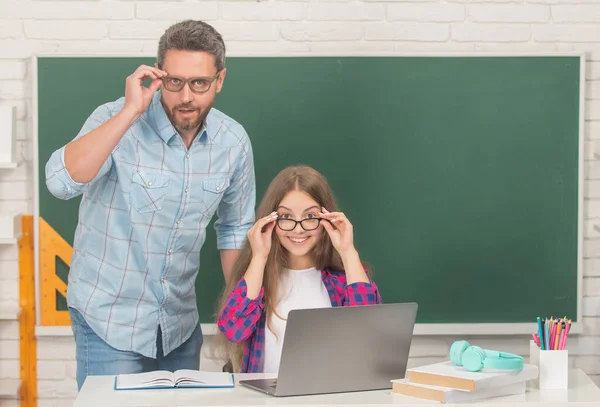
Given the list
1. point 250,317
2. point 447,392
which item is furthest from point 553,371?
point 250,317

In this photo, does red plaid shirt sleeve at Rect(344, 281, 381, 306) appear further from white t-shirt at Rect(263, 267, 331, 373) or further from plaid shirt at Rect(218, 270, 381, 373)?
white t-shirt at Rect(263, 267, 331, 373)

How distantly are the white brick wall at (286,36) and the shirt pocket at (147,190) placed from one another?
902mm

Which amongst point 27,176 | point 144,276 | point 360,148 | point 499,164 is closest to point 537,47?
point 499,164

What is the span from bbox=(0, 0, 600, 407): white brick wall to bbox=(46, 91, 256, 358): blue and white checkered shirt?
2.64ft

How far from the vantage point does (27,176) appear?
3168 millimetres

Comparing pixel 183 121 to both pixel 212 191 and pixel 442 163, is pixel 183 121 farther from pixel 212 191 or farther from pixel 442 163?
pixel 442 163

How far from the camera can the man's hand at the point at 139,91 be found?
2230 millimetres

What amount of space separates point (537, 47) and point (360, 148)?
770 millimetres

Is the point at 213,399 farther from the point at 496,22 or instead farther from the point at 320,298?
the point at 496,22

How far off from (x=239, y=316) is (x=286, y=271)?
0.23 meters

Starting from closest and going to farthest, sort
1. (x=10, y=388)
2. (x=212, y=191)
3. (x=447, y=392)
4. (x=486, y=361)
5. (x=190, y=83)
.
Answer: (x=447, y=392)
(x=486, y=361)
(x=190, y=83)
(x=212, y=191)
(x=10, y=388)

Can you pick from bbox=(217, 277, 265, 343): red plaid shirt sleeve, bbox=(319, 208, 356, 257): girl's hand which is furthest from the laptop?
bbox=(319, 208, 356, 257): girl's hand

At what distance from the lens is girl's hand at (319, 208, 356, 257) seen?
2.22 meters

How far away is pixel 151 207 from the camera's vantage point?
94.0 inches
